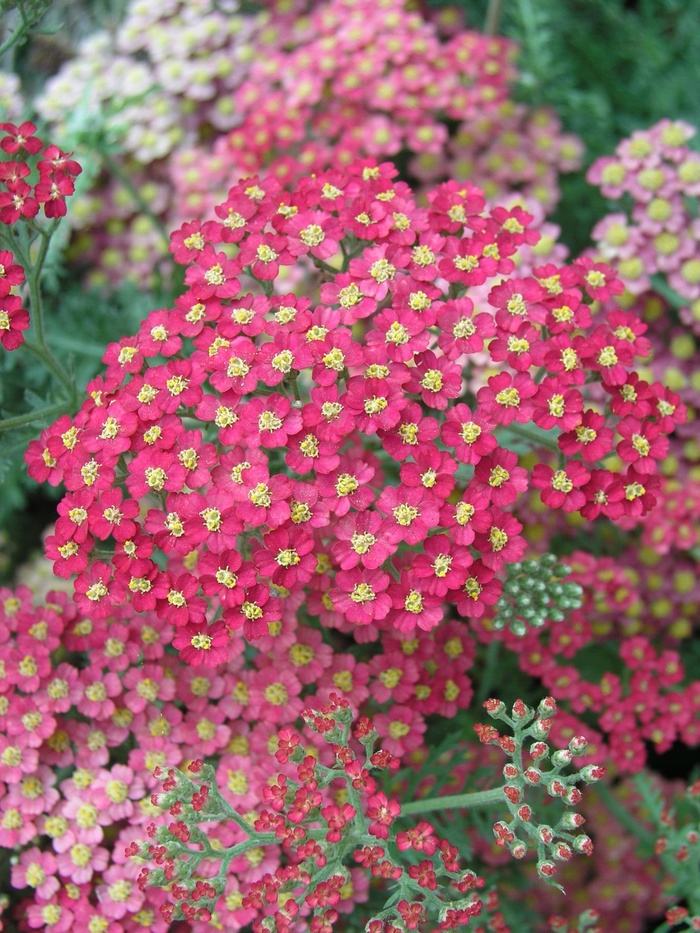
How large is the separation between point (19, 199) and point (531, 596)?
128 cm

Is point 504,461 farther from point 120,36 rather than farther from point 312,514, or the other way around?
point 120,36

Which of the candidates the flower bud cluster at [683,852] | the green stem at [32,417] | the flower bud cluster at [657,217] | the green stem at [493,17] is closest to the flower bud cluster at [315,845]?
the flower bud cluster at [683,852]

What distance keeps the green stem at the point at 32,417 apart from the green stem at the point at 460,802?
109cm

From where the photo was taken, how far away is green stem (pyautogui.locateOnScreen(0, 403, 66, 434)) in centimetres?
173

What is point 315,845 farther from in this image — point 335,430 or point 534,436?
point 534,436

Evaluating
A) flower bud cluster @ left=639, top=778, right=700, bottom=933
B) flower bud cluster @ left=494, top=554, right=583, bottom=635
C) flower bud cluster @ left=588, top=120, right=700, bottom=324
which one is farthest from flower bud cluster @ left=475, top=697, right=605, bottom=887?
flower bud cluster @ left=588, top=120, right=700, bottom=324

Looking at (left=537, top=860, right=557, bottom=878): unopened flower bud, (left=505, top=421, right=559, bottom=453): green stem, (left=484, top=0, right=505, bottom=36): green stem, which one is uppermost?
(left=484, top=0, right=505, bottom=36): green stem

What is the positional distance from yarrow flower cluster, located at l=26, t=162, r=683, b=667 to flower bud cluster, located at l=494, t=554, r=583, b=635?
0.18 meters

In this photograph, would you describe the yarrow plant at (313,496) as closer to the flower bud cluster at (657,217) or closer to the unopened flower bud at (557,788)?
the unopened flower bud at (557,788)

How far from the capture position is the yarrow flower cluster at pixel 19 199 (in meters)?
1.65

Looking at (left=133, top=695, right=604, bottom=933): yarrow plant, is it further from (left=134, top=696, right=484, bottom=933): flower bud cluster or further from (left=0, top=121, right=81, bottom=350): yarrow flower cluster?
(left=0, top=121, right=81, bottom=350): yarrow flower cluster

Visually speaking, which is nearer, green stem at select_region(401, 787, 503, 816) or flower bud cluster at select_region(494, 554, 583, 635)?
green stem at select_region(401, 787, 503, 816)

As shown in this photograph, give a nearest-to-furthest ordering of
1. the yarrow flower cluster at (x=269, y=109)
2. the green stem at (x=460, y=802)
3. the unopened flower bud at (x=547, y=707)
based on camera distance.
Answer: the unopened flower bud at (x=547, y=707), the green stem at (x=460, y=802), the yarrow flower cluster at (x=269, y=109)

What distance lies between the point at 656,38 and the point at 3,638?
2976 mm
